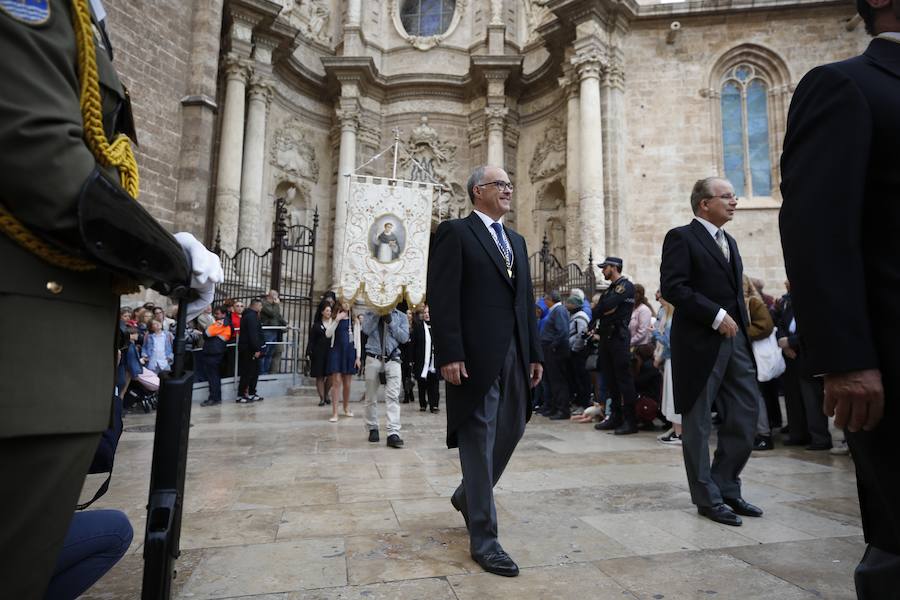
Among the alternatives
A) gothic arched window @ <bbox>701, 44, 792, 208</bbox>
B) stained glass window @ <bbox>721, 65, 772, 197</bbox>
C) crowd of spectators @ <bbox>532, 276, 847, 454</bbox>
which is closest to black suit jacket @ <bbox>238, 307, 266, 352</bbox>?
crowd of spectators @ <bbox>532, 276, 847, 454</bbox>

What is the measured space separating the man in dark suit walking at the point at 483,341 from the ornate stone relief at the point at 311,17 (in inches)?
709

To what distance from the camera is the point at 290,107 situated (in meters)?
18.4

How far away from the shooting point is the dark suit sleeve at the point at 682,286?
341 centimetres

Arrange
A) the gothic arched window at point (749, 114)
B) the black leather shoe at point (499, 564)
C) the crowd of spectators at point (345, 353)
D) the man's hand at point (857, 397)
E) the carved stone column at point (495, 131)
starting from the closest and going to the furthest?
1. the man's hand at point (857, 397)
2. the black leather shoe at point (499, 564)
3. the crowd of spectators at point (345, 353)
4. the gothic arched window at point (749, 114)
5. the carved stone column at point (495, 131)

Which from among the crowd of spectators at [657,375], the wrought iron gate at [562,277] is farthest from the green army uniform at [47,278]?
the wrought iron gate at [562,277]

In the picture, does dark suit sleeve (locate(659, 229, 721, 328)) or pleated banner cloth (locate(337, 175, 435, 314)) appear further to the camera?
pleated banner cloth (locate(337, 175, 435, 314))

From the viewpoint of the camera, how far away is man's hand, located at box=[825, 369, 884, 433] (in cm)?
129

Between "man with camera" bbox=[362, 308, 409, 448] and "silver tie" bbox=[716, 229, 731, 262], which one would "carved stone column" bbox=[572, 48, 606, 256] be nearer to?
"man with camera" bbox=[362, 308, 409, 448]

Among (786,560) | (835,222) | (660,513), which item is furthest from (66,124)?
(660,513)

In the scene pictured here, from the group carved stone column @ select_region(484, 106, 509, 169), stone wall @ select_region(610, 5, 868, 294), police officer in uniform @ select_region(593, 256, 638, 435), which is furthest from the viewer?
carved stone column @ select_region(484, 106, 509, 169)

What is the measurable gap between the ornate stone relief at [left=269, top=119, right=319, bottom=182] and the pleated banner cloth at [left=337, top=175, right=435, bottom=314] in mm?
8792

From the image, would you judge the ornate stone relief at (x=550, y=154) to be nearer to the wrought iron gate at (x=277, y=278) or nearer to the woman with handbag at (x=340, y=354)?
the wrought iron gate at (x=277, y=278)

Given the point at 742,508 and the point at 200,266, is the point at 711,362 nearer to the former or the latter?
the point at 742,508

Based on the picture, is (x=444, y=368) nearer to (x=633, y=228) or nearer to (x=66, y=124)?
(x=66, y=124)
